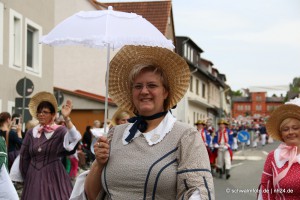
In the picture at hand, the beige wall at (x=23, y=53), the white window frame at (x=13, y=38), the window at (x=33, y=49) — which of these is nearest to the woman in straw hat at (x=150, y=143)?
the beige wall at (x=23, y=53)

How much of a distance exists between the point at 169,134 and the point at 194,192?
0.37m

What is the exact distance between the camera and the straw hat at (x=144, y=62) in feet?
11.1

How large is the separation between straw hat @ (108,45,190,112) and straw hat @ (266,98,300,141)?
6.68 feet

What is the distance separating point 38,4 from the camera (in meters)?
20.6

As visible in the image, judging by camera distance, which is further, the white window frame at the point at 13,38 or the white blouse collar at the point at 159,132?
the white window frame at the point at 13,38

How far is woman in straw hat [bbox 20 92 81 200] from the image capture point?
656cm

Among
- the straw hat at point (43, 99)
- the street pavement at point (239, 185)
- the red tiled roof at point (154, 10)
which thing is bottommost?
the street pavement at point (239, 185)

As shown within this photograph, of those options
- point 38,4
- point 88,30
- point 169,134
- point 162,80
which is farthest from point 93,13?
point 38,4

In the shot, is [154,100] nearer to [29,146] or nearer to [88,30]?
[88,30]

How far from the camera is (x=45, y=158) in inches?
260

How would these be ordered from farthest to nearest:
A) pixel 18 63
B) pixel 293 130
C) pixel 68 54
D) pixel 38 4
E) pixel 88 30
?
pixel 68 54
pixel 38 4
pixel 18 63
pixel 293 130
pixel 88 30

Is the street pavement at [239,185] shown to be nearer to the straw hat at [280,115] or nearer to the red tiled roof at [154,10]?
the straw hat at [280,115]

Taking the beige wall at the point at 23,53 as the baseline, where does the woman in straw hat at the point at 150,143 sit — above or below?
below

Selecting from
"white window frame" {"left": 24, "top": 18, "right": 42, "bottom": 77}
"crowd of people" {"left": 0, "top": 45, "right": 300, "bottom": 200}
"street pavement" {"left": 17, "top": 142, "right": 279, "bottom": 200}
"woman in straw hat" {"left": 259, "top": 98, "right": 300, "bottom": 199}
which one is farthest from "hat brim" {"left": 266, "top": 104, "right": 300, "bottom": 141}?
"white window frame" {"left": 24, "top": 18, "right": 42, "bottom": 77}
